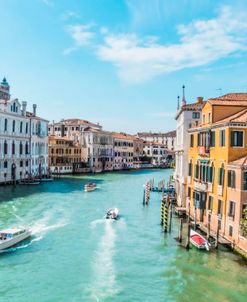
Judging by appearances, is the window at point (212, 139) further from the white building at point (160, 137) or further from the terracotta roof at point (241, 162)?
the white building at point (160, 137)

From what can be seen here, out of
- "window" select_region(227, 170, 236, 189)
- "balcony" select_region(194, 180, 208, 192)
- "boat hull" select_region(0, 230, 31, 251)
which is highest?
"window" select_region(227, 170, 236, 189)

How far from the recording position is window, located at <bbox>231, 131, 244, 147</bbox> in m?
16.8

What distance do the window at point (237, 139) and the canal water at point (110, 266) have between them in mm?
4243

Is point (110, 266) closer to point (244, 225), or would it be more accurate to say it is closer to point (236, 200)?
point (244, 225)

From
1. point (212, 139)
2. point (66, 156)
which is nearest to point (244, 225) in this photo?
point (212, 139)

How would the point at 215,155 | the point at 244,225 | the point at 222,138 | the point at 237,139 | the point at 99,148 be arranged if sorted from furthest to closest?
1. the point at 99,148
2. the point at 215,155
3. the point at 222,138
4. the point at 237,139
5. the point at 244,225

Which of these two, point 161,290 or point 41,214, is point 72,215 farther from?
point 161,290

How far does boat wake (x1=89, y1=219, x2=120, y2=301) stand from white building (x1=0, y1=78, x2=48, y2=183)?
25.2 meters

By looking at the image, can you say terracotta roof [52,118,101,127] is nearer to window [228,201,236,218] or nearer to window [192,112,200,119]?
window [192,112,200,119]

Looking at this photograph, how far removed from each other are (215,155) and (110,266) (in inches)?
275

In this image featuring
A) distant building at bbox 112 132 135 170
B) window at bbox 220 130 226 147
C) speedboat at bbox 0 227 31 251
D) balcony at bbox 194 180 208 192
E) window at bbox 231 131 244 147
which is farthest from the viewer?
distant building at bbox 112 132 135 170

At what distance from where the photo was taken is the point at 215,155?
18594 mm

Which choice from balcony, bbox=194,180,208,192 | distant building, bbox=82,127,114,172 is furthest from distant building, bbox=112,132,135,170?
balcony, bbox=194,180,208,192

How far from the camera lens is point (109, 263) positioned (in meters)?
15.1
